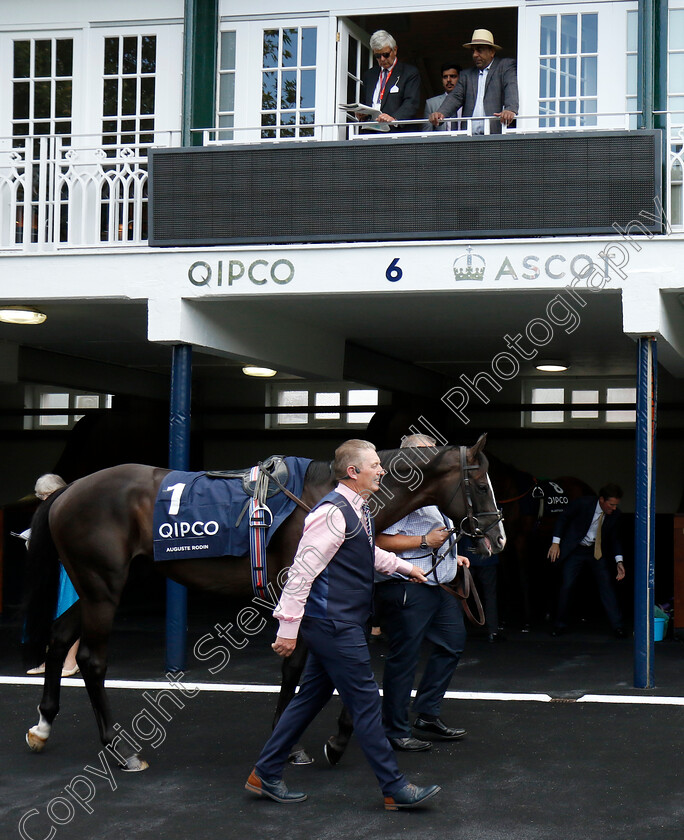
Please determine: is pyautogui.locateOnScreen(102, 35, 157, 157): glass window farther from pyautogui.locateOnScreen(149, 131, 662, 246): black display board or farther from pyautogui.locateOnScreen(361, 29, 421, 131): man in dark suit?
pyautogui.locateOnScreen(361, 29, 421, 131): man in dark suit

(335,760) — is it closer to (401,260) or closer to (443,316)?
(401,260)

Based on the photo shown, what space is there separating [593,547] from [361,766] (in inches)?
225

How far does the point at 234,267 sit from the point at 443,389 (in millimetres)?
7876

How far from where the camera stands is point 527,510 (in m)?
12.3

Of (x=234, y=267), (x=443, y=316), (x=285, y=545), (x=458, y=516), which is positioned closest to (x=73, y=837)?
(x=285, y=545)

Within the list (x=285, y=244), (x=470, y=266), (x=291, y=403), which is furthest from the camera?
(x=291, y=403)

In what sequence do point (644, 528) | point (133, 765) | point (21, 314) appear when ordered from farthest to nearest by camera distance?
point (21, 314), point (644, 528), point (133, 765)

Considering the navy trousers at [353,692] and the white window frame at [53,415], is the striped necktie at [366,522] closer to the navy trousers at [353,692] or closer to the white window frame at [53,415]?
the navy trousers at [353,692]

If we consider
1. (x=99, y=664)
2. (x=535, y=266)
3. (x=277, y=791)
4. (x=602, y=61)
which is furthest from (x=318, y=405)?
(x=277, y=791)

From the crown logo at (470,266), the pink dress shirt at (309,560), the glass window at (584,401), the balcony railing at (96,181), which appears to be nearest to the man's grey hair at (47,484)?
the balcony railing at (96,181)

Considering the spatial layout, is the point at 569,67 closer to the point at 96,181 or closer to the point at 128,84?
the point at 128,84

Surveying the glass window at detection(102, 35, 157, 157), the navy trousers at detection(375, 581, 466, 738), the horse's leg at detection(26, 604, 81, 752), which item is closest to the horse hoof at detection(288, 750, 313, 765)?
the navy trousers at detection(375, 581, 466, 738)

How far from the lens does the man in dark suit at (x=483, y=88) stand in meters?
9.44

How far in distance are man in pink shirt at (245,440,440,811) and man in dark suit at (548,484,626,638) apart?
6.13m
